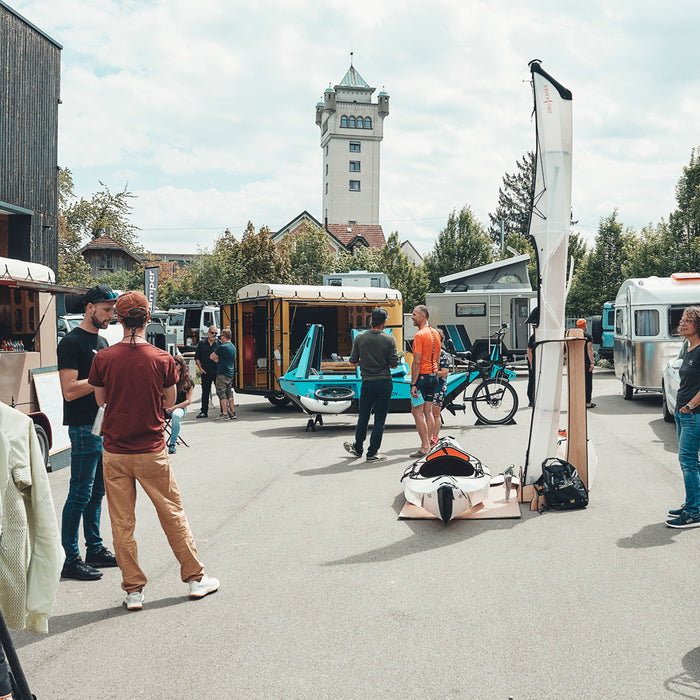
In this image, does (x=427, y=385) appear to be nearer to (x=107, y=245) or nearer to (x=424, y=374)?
(x=424, y=374)

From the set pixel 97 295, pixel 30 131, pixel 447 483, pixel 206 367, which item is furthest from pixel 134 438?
pixel 30 131

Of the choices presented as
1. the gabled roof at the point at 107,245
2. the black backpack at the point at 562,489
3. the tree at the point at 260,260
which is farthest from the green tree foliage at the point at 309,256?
the black backpack at the point at 562,489

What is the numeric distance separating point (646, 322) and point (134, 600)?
14120mm

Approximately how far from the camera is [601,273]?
39094 mm

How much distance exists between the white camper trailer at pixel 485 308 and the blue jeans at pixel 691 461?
734 inches

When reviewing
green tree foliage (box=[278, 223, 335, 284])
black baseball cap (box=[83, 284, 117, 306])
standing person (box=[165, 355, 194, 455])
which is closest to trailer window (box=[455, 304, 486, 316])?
standing person (box=[165, 355, 194, 455])

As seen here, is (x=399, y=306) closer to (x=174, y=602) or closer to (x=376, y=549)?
(x=376, y=549)

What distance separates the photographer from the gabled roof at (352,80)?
82688mm

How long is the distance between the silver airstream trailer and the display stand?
372 inches

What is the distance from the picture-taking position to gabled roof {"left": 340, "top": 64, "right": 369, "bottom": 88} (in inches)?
3255

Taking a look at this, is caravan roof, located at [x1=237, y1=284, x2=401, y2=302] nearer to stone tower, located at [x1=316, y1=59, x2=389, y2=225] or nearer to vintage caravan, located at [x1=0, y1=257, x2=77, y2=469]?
vintage caravan, located at [x1=0, y1=257, x2=77, y2=469]

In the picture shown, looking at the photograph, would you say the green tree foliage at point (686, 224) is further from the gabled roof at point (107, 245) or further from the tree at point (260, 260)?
the gabled roof at point (107, 245)

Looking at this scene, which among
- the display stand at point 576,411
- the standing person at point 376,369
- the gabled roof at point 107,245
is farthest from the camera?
the gabled roof at point 107,245

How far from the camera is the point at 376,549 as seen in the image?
6.07 meters
